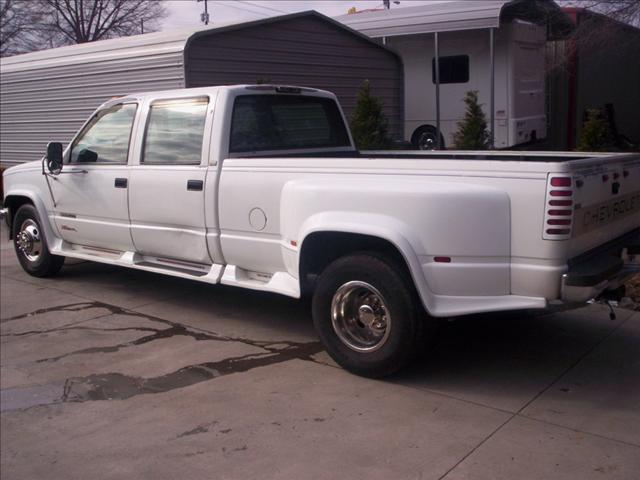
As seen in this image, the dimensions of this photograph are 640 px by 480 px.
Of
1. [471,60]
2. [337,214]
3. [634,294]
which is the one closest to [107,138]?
[337,214]

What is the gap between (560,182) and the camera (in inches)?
168

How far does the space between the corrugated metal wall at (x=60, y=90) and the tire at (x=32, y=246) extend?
2865 millimetres

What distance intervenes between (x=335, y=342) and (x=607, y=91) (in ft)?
50.2

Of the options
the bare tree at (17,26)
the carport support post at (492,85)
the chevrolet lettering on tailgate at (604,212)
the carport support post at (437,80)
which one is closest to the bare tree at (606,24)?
the carport support post at (492,85)

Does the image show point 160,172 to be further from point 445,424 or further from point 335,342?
point 445,424

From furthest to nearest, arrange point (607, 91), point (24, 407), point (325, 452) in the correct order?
1. point (607, 91)
2. point (24, 407)
3. point (325, 452)

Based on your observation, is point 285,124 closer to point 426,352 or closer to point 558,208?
point 426,352

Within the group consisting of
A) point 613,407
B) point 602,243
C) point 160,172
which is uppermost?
point 160,172

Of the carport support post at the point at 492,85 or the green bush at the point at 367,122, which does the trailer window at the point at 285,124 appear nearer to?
the green bush at the point at 367,122

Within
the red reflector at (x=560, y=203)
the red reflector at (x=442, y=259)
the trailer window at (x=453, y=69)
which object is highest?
the trailer window at (x=453, y=69)

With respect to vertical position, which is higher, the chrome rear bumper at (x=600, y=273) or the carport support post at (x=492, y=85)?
the carport support post at (x=492, y=85)

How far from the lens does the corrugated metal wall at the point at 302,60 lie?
34.6 feet

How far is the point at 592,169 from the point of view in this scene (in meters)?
4.63

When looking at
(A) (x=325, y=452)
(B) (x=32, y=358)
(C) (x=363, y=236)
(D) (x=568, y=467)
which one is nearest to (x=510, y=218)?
(C) (x=363, y=236)
